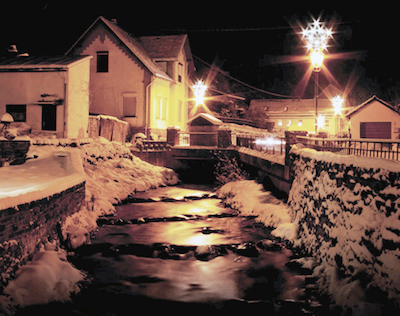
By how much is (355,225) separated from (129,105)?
79.2ft

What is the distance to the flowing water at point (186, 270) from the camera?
724 centimetres

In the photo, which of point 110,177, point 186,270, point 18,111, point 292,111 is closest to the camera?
point 186,270

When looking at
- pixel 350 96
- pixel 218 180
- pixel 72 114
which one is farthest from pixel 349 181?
pixel 350 96

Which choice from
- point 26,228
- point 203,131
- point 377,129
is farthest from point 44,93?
point 377,129

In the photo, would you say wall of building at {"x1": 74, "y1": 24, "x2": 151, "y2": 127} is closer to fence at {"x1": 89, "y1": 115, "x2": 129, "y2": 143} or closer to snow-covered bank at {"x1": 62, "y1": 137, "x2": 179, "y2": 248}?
fence at {"x1": 89, "y1": 115, "x2": 129, "y2": 143}

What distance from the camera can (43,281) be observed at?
707cm

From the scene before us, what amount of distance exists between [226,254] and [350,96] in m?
63.0

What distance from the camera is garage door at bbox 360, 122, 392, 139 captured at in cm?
2889

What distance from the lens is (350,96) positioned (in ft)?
217

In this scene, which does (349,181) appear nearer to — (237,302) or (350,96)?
(237,302)

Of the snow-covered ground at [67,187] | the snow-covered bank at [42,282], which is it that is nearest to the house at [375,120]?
the snow-covered ground at [67,187]

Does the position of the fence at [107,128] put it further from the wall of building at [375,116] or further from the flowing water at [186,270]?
the wall of building at [375,116]

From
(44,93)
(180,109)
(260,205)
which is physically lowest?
(260,205)

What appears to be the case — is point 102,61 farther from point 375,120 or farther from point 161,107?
point 375,120
